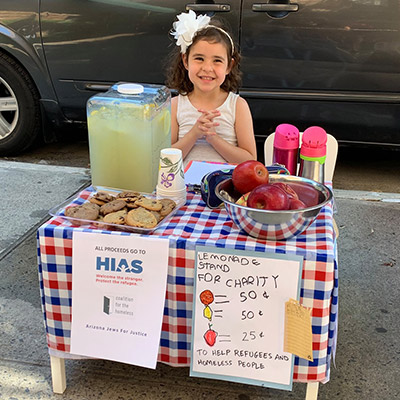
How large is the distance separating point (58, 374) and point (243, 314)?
0.76 metres

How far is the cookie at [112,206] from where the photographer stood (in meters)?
1.80

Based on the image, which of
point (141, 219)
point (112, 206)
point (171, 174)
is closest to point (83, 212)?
point (112, 206)

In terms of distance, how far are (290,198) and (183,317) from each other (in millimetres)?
528

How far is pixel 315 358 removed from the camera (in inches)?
68.8

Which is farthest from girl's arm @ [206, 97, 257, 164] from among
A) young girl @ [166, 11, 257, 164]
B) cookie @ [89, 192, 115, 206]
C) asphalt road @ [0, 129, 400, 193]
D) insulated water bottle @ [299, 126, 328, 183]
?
asphalt road @ [0, 129, 400, 193]

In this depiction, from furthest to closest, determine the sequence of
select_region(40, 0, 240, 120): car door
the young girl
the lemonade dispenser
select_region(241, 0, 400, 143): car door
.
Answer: select_region(40, 0, 240, 120): car door < select_region(241, 0, 400, 143): car door < the young girl < the lemonade dispenser

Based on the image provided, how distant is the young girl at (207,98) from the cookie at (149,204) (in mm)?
821

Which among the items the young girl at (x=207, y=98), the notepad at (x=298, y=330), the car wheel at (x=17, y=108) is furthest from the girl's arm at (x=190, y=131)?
the car wheel at (x=17, y=108)

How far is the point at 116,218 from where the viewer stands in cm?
176

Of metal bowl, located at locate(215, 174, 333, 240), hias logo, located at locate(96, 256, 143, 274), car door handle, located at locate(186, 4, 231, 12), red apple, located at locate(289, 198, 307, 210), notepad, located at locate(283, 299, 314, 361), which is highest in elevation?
car door handle, located at locate(186, 4, 231, 12)

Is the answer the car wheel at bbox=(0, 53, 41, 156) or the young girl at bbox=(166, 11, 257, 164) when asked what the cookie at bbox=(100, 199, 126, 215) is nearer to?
the young girl at bbox=(166, 11, 257, 164)

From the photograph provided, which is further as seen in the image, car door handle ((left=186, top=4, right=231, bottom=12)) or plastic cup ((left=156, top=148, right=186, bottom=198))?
car door handle ((left=186, top=4, right=231, bottom=12))

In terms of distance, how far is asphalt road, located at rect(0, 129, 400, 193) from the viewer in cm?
422

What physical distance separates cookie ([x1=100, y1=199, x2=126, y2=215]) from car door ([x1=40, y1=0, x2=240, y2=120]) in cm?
223
